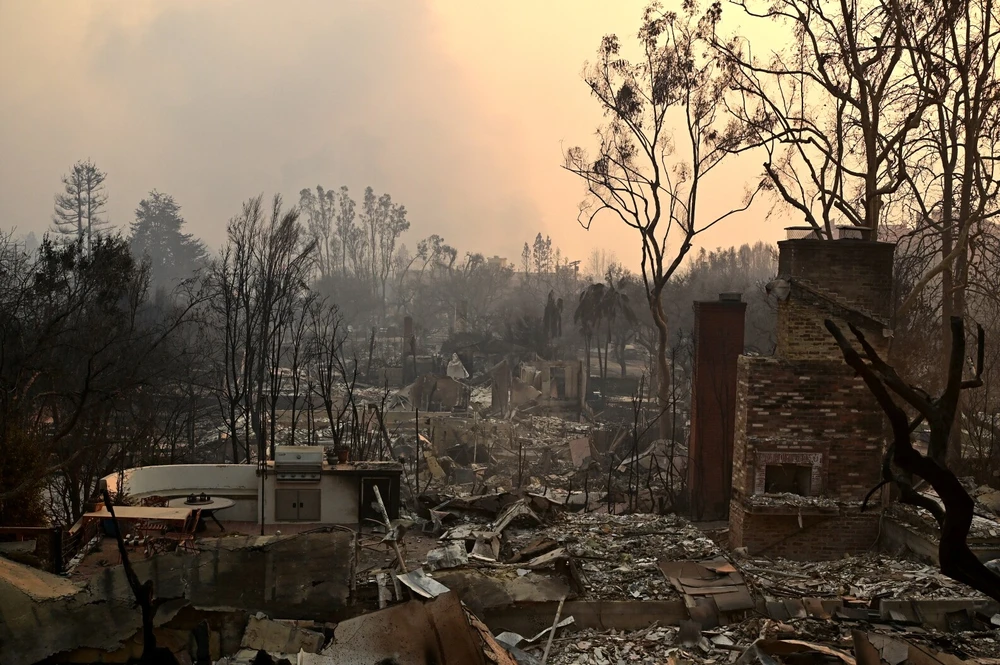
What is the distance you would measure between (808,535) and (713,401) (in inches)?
203

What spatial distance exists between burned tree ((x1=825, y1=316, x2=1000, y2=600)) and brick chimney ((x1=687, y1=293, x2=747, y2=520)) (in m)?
13.2

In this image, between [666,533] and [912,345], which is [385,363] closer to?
[912,345]

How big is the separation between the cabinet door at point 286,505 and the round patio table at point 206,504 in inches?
39.8

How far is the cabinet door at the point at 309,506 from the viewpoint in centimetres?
1547

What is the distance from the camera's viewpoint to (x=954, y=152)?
67.7 feet

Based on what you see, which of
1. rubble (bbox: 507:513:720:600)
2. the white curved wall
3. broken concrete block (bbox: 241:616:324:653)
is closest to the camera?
broken concrete block (bbox: 241:616:324:653)

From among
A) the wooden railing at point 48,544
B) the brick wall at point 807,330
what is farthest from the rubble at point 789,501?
the wooden railing at point 48,544

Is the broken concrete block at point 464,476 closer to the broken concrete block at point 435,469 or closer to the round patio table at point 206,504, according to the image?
the broken concrete block at point 435,469

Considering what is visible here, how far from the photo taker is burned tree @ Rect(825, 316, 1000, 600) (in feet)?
13.9

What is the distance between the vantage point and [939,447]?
459cm

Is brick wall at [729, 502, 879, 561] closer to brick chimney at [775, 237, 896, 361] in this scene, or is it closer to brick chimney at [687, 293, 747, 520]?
brick chimney at [775, 237, 896, 361]

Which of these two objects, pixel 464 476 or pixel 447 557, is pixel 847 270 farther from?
pixel 464 476


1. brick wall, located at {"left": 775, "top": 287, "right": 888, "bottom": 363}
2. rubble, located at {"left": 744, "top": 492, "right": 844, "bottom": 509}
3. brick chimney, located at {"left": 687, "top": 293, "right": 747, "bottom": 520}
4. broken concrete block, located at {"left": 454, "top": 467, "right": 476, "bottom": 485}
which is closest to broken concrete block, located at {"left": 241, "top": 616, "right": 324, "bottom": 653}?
rubble, located at {"left": 744, "top": 492, "right": 844, "bottom": 509}

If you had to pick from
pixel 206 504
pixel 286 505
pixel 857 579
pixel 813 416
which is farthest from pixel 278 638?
pixel 813 416
